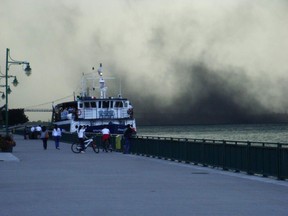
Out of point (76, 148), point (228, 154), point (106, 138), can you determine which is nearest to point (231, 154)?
point (228, 154)

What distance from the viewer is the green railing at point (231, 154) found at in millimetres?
19650

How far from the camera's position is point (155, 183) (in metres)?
18.2

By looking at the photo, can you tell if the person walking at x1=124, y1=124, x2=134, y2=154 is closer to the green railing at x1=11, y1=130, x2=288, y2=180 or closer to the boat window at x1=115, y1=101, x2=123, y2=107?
the green railing at x1=11, y1=130, x2=288, y2=180

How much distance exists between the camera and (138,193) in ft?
50.7

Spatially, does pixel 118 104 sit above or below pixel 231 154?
above

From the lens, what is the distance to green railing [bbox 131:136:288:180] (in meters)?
19.6

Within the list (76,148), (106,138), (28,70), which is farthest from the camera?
(28,70)

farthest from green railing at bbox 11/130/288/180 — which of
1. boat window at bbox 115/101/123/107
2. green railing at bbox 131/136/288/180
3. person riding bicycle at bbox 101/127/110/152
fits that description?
boat window at bbox 115/101/123/107

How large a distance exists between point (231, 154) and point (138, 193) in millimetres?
8604

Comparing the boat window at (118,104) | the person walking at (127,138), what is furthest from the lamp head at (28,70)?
the boat window at (118,104)

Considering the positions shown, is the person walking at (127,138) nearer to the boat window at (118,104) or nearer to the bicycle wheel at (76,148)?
the bicycle wheel at (76,148)

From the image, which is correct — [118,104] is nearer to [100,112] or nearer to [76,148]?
[100,112]

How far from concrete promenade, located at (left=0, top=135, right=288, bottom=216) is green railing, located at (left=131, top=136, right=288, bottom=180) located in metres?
0.48

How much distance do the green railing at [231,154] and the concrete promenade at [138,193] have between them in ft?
1.58
